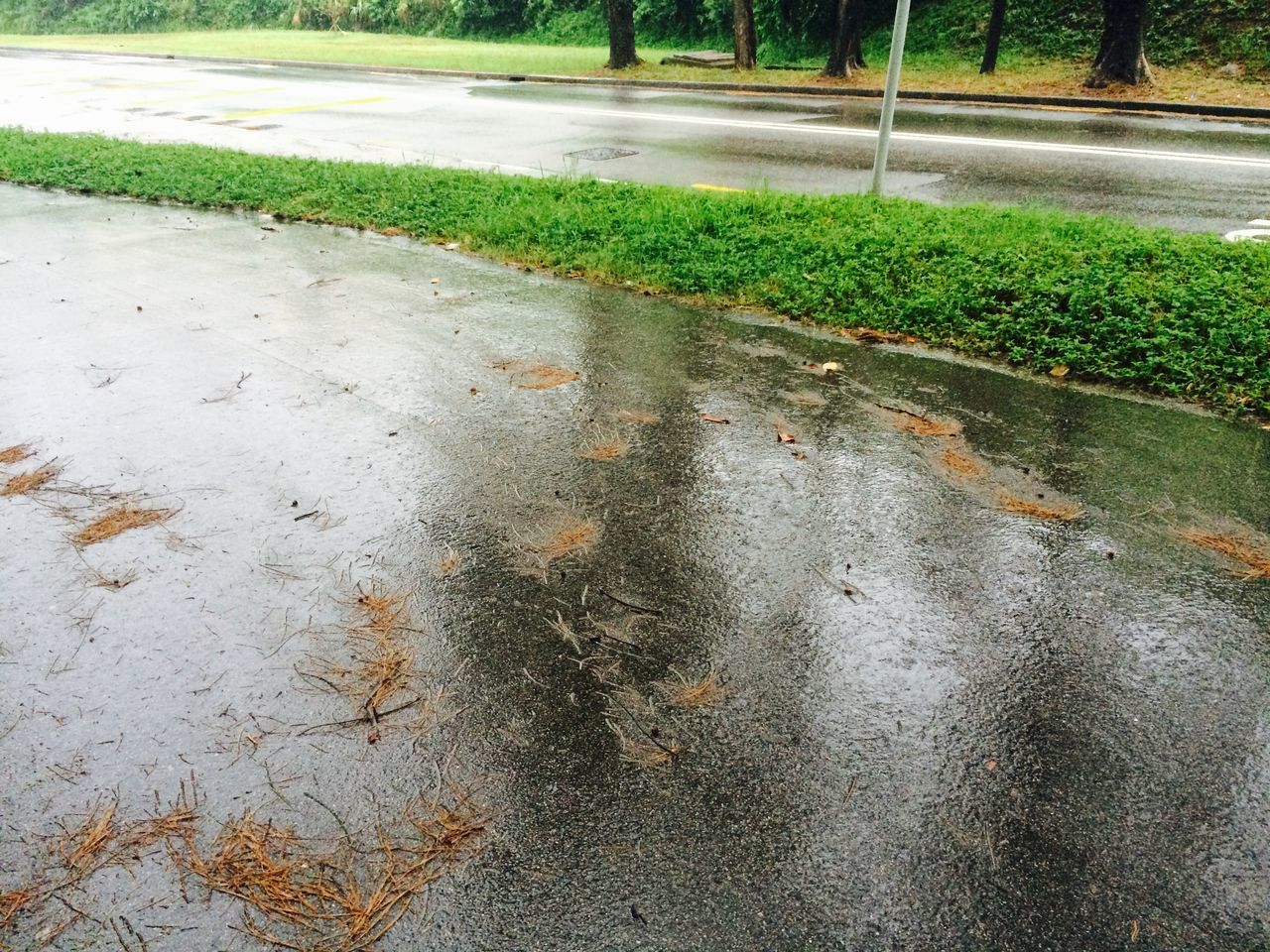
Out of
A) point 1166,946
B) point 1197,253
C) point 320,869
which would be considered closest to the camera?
point 1166,946

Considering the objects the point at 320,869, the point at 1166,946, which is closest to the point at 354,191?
the point at 320,869

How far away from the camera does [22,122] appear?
15781mm

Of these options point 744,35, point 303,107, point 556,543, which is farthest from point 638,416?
point 744,35

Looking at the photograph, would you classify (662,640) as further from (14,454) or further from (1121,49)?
(1121,49)

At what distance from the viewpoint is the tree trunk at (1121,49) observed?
1560cm

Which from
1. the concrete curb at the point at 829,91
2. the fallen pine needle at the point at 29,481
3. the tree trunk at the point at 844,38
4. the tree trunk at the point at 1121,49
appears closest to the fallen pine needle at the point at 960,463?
the fallen pine needle at the point at 29,481

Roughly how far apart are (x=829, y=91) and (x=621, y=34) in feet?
22.1

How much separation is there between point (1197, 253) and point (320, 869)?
21.6 ft

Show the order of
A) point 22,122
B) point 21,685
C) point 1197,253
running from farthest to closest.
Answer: point 22,122 → point 1197,253 → point 21,685

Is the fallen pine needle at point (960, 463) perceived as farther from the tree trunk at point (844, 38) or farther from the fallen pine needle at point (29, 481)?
the tree trunk at point (844, 38)

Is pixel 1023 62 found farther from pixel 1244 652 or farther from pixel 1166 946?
pixel 1166 946

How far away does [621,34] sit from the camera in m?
22.2

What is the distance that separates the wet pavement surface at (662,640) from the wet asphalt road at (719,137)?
5.10 m

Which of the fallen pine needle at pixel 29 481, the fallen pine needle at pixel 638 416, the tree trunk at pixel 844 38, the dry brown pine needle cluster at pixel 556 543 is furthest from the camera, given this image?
the tree trunk at pixel 844 38
